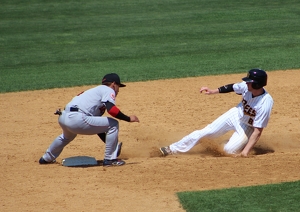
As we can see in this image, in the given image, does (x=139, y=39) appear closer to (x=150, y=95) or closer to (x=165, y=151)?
(x=150, y=95)

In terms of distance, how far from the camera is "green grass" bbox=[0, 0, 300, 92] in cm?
1516

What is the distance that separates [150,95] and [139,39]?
4902mm

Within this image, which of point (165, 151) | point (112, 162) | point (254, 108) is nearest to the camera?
point (112, 162)

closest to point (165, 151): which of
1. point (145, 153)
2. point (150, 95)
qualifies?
point (145, 153)

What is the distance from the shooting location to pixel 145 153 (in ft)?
33.9

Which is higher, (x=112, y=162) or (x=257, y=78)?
(x=257, y=78)

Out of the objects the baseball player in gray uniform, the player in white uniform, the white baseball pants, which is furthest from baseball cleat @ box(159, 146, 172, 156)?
the baseball player in gray uniform

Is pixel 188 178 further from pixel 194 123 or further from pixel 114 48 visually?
pixel 114 48

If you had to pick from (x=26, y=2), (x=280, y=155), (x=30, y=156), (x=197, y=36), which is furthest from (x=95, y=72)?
(x=26, y=2)

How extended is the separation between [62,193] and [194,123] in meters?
3.94

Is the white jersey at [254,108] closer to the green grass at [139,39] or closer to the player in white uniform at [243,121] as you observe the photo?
the player in white uniform at [243,121]

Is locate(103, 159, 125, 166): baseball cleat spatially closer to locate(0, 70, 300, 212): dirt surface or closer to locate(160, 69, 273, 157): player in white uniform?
locate(0, 70, 300, 212): dirt surface

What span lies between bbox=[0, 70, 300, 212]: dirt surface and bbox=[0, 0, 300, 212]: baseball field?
0.08ft

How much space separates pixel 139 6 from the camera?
21641 millimetres
